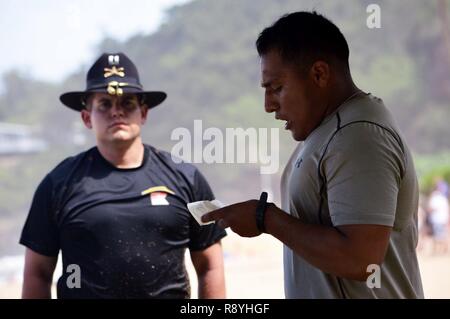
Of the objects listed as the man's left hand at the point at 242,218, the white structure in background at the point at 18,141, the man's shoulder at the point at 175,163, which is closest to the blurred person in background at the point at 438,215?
the man's shoulder at the point at 175,163

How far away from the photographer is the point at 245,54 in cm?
2644

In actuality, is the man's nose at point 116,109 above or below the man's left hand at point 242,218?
above

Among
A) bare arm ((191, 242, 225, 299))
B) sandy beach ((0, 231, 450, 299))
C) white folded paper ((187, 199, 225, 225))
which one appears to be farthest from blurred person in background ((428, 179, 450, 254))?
white folded paper ((187, 199, 225, 225))

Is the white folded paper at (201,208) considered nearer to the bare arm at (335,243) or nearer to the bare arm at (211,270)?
the bare arm at (335,243)

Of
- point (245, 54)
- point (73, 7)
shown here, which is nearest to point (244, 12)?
point (245, 54)

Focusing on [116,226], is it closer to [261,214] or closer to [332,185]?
[261,214]

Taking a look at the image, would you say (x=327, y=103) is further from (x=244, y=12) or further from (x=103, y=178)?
(x=244, y=12)

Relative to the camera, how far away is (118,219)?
8.85 ft

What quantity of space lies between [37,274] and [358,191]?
1.69m

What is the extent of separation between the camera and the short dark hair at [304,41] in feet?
5.68

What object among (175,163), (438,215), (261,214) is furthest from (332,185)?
(438,215)

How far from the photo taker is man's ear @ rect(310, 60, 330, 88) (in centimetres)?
173
